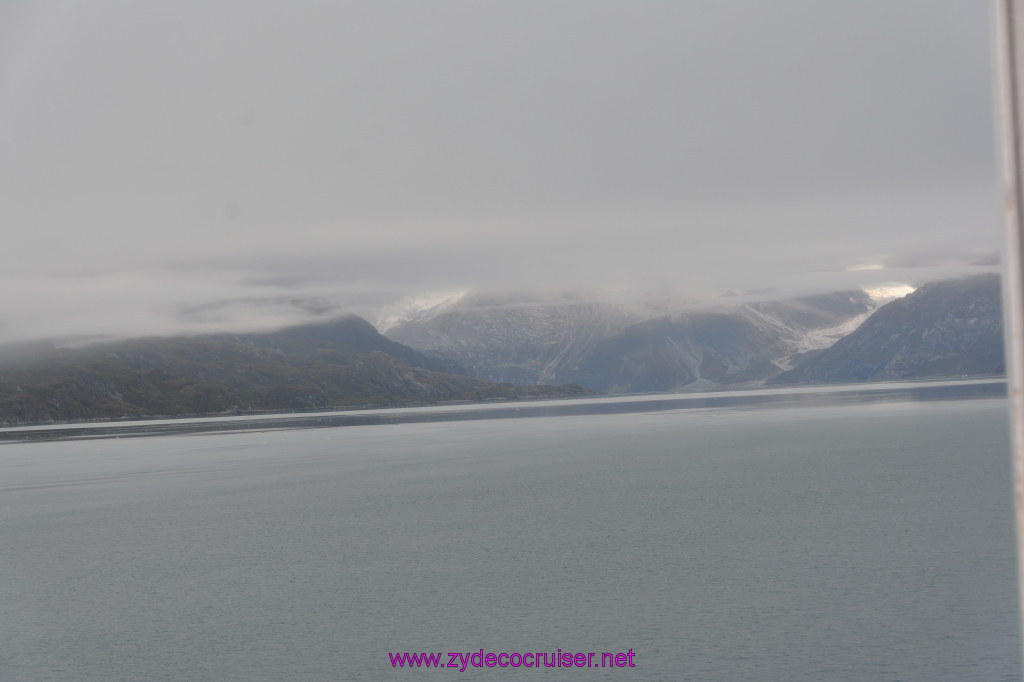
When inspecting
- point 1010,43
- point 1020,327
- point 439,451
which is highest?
point 1010,43

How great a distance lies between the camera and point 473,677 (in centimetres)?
2666

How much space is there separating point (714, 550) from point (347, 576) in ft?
61.4

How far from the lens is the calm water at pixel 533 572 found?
28.1 metres

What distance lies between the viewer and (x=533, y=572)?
40.5m

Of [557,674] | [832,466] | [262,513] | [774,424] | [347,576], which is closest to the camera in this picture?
[557,674]

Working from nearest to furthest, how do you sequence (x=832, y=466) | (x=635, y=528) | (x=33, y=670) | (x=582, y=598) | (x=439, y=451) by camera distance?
(x=33, y=670), (x=582, y=598), (x=635, y=528), (x=832, y=466), (x=439, y=451)

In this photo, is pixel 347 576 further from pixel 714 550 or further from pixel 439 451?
pixel 439 451

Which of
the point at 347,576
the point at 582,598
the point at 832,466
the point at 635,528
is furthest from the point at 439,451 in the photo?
the point at 582,598

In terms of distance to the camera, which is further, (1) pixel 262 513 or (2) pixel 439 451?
(2) pixel 439 451

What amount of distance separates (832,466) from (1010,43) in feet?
284

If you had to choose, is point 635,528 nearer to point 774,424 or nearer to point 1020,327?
point 1020,327

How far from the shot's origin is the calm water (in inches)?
1106

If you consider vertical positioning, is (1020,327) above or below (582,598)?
above

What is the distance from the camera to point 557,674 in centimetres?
2642
